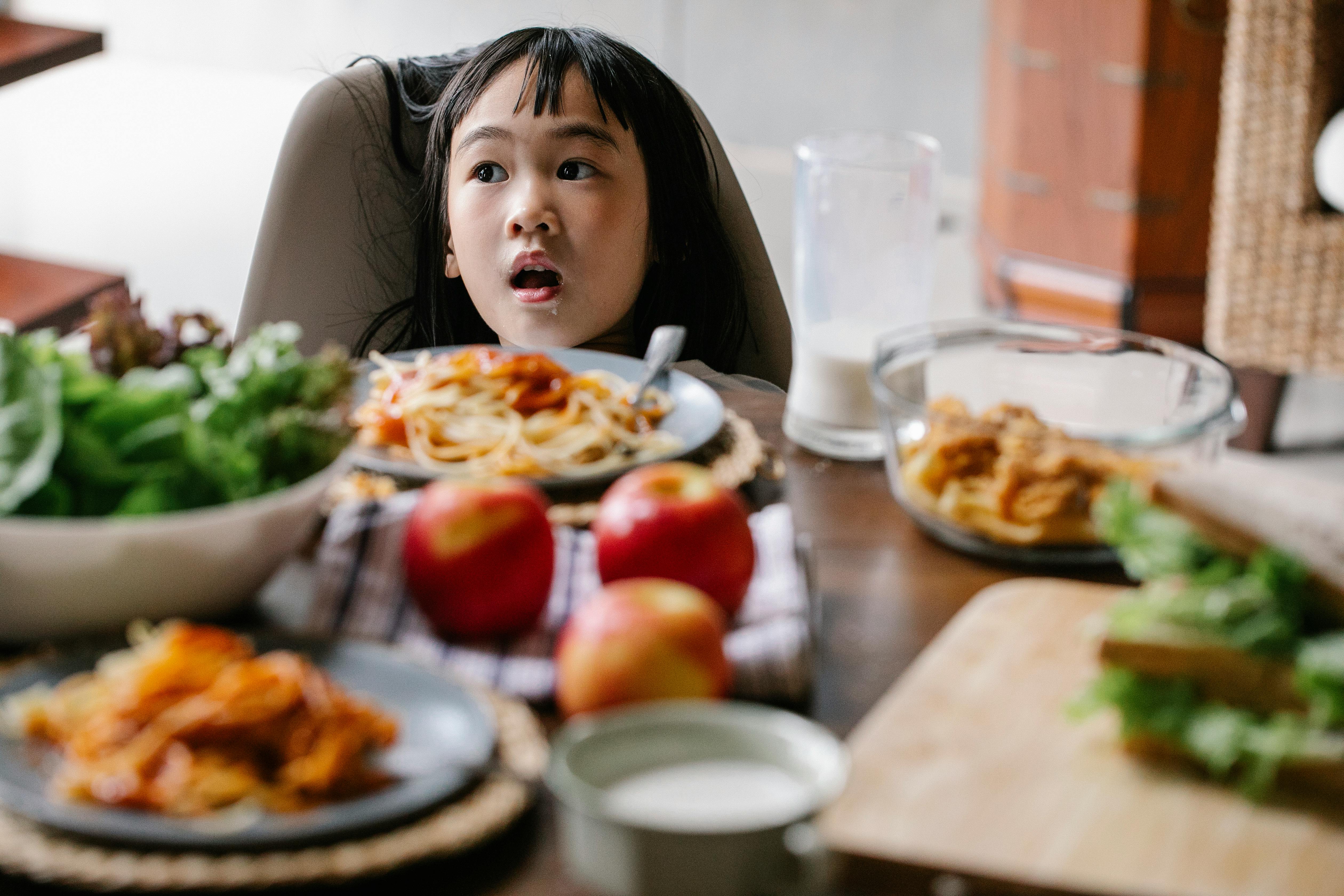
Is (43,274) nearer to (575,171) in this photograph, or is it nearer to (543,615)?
(575,171)

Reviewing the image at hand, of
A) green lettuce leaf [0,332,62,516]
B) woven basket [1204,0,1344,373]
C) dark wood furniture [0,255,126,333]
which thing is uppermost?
green lettuce leaf [0,332,62,516]

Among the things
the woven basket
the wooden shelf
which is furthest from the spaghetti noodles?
the wooden shelf

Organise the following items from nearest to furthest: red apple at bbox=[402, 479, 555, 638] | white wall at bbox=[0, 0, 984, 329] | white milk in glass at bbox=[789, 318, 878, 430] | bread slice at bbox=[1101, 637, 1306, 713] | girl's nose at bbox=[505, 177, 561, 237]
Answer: bread slice at bbox=[1101, 637, 1306, 713], red apple at bbox=[402, 479, 555, 638], white milk in glass at bbox=[789, 318, 878, 430], girl's nose at bbox=[505, 177, 561, 237], white wall at bbox=[0, 0, 984, 329]

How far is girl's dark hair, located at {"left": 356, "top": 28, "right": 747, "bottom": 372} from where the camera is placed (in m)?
1.69

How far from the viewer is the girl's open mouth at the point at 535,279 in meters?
1.62

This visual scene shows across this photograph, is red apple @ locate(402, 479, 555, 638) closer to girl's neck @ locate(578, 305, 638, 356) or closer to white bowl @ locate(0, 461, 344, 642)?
white bowl @ locate(0, 461, 344, 642)

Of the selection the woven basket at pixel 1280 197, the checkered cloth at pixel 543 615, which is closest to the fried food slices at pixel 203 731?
the checkered cloth at pixel 543 615

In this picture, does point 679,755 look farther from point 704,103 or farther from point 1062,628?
point 704,103

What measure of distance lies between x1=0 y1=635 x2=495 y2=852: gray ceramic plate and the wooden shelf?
8.30 feet

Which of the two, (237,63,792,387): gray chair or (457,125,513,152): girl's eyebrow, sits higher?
(457,125,513,152): girl's eyebrow

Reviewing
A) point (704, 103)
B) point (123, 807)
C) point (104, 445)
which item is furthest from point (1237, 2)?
point (123, 807)

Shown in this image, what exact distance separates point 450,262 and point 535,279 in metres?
0.20

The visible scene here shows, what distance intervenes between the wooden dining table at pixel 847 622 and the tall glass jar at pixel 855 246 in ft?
0.26

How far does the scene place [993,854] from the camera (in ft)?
2.22
